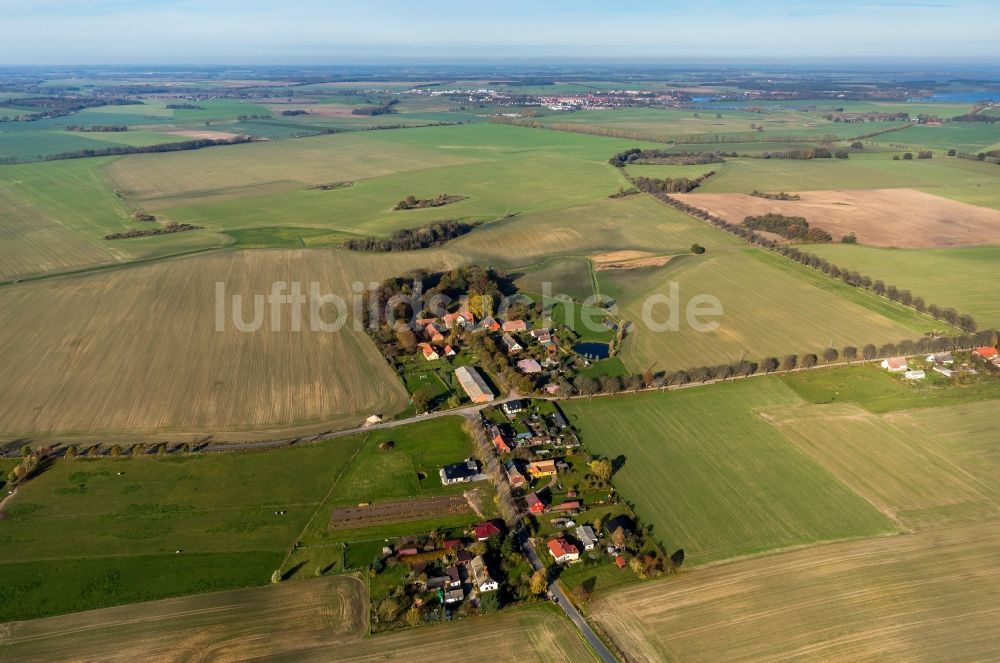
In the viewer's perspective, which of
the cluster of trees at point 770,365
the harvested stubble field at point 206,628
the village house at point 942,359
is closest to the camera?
the harvested stubble field at point 206,628

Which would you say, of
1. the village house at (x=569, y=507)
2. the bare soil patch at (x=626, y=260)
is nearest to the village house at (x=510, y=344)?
the village house at (x=569, y=507)

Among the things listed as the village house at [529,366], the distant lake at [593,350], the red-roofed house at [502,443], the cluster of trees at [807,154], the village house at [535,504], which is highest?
the cluster of trees at [807,154]

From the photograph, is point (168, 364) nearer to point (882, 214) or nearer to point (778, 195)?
point (778, 195)

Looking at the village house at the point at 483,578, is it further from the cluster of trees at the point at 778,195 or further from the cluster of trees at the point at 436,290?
the cluster of trees at the point at 778,195

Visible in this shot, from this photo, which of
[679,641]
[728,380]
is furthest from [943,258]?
[679,641]

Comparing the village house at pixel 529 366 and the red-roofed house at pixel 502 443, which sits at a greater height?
the village house at pixel 529 366

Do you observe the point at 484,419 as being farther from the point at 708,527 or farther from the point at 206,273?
the point at 206,273

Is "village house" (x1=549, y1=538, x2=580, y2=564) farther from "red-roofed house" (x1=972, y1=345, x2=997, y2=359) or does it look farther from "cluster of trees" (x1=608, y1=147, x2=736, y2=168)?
"cluster of trees" (x1=608, y1=147, x2=736, y2=168)

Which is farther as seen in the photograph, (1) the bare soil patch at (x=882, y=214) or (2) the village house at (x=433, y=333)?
(1) the bare soil patch at (x=882, y=214)
